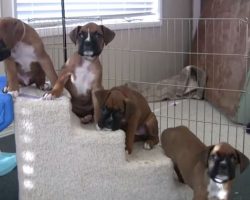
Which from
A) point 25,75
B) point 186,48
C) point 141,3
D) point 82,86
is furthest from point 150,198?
point 186,48

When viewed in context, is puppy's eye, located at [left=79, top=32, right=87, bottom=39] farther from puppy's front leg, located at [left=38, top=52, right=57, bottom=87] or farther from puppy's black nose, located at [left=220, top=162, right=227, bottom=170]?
puppy's black nose, located at [left=220, top=162, right=227, bottom=170]

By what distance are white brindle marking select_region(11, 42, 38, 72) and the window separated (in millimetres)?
925

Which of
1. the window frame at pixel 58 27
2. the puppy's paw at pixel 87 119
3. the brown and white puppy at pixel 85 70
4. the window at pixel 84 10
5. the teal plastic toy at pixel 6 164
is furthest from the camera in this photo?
the window at pixel 84 10

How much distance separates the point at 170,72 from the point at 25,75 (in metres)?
2.79

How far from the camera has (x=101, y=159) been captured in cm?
192

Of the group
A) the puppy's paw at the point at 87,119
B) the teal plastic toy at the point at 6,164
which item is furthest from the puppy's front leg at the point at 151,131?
the teal plastic toy at the point at 6,164

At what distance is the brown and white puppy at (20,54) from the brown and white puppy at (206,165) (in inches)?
27.1

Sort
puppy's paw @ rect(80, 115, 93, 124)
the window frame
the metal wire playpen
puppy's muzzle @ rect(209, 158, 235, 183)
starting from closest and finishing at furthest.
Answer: puppy's muzzle @ rect(209, 158, 235, 183)
puppy's paw @ rect(80, 115, 93, 124)
the window frame
the metal wire playpen

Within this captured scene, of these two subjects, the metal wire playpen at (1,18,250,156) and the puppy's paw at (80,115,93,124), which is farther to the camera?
the metal wire playpen at (1,18,250,156)

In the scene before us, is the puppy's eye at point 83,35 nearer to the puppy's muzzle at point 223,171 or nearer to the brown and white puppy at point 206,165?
the brown and white puppy at point 206,165

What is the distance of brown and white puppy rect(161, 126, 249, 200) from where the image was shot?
167 centimetres

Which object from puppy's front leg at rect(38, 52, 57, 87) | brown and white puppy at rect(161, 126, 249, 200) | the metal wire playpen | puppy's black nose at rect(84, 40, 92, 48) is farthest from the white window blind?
brown and white puppy at rect(161, 126, 249, 200)

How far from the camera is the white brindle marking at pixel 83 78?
2.08 meters

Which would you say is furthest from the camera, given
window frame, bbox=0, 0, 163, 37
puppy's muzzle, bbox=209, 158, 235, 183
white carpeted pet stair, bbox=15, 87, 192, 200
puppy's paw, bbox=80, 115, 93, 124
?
window frame, bbox=0, 0, 163, 37
